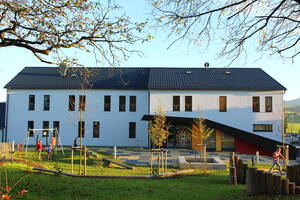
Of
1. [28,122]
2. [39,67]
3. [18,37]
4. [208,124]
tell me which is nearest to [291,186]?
[18,37]

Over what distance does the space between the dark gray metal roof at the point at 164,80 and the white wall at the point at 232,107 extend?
0.66 meters

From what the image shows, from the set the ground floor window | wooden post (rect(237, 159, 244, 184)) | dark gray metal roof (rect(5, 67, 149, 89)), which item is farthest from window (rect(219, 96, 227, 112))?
wooden post (rect(237, 159, 244, 184))

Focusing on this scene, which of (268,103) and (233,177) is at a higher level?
(268,103)

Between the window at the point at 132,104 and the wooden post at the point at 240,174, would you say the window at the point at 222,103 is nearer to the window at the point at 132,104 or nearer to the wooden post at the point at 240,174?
the window at the point at 132,104

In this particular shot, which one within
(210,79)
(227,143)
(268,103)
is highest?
(210,79)

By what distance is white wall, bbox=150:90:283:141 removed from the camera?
31.9 m

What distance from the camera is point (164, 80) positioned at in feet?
111

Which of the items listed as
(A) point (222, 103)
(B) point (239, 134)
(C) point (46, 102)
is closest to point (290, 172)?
(B) point (239, 134)

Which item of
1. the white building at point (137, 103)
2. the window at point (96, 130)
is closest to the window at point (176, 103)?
the white building at point (137, 103)

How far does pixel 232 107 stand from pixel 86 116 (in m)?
16.0

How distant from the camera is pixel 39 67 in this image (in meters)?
38.6

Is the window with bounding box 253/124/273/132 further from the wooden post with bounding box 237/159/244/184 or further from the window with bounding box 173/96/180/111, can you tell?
the wooden post with bounding box 237/159/244/184

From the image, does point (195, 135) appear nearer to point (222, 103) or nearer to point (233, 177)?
point (222, 103)

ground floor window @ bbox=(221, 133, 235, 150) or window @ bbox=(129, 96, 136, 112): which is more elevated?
window @ bbox=(129, 96, 136, 112)
